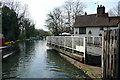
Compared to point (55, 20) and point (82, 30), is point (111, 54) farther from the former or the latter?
point (55, 20)

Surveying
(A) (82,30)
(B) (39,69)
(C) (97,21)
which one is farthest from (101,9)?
(B) (39,69)

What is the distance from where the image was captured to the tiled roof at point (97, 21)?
26350 mm

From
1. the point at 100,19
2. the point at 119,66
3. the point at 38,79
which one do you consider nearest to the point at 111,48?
the point at 119,66

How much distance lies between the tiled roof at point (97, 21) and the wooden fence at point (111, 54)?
21427 millimetres

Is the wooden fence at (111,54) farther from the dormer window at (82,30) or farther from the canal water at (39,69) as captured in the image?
the dormer window at (82,30)

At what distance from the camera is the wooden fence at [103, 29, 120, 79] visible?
201 inches

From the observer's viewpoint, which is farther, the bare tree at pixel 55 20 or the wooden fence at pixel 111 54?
the bare tree at pixel 55 20

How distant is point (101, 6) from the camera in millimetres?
27922

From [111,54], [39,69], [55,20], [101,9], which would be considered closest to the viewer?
[111,54]

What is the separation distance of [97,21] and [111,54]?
24.1 m

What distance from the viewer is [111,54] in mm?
5395

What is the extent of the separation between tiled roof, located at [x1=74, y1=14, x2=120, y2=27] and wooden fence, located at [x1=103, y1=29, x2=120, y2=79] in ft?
70.3

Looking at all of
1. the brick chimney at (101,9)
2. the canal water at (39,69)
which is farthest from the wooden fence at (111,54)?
→ the brick chimney at (101,9)

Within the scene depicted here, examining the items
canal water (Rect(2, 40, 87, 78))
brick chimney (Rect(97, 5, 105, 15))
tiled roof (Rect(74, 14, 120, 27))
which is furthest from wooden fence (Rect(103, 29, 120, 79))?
brick chimney (Rect(97, 5, 105, 15))
